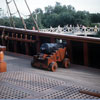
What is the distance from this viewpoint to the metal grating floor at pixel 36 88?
2.40m

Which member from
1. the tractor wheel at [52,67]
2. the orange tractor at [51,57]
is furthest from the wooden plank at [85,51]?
the tractor wheel at [52,67]

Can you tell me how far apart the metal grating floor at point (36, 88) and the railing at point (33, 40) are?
120cm

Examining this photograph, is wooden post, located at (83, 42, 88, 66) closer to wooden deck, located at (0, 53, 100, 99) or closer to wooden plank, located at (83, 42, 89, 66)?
wooden plank, located at (83, 42, 89, 66)

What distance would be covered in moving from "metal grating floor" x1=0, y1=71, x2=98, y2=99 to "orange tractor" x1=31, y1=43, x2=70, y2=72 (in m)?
0.45

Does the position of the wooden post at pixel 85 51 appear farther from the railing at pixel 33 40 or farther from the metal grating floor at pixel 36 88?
the metal grating floor at pixel 36 88

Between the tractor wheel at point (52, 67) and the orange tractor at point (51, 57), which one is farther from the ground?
the orange tractor at point (51, 57)

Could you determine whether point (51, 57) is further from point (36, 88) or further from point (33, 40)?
point (33, 40)

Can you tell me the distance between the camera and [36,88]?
2.67 metres

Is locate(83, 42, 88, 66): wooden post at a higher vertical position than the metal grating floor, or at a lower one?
higher

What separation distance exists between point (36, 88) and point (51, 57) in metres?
1.19

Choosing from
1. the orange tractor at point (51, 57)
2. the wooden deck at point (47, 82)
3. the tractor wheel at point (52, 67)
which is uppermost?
the orange tractor at point (51, 57)

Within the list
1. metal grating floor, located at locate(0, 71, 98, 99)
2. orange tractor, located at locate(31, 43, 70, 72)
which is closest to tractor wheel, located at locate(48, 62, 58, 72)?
orange tractor, located at locate(31, 43, 70, 72)

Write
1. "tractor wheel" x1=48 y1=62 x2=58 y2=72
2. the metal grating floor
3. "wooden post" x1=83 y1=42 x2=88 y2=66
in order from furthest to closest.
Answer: "wooden post" x1=83 y1=42 x2=88 y2=66 → "tractor wheel" x1=48 y1=62 x2=58 y2=72 → the metal grating floor

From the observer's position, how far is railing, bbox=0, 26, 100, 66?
4.01m
